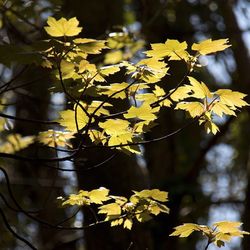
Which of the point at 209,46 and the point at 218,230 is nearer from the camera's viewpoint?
the point at 209,46

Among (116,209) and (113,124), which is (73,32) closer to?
(113,124)

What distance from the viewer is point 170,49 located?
1377 millimetres

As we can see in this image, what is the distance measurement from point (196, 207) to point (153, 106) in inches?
110

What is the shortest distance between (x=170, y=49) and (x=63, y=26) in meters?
0.32

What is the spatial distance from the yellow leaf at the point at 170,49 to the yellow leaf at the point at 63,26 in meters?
0.23

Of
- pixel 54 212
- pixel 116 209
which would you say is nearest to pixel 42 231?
pixel 54 212

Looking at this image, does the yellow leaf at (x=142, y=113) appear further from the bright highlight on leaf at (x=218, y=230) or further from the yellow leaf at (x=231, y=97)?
the bright highlight on leaf at (x=218, y=230)

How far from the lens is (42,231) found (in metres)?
5.02

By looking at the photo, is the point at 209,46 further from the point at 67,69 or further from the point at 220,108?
the point at 67,69

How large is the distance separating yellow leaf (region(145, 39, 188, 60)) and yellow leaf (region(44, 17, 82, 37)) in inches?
9.2

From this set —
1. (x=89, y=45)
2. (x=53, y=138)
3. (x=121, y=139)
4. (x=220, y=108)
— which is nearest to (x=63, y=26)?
(x=89, y=45)

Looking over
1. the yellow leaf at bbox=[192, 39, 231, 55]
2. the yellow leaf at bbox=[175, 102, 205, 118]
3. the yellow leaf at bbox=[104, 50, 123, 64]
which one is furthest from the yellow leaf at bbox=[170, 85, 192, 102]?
the yellow leaf at bbox=[104, 50, 123, 64]

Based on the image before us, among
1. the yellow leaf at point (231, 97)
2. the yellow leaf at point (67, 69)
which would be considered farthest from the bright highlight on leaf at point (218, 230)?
the yellow leaf at point (67, 69)

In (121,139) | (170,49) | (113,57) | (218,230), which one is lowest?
(218,230)
